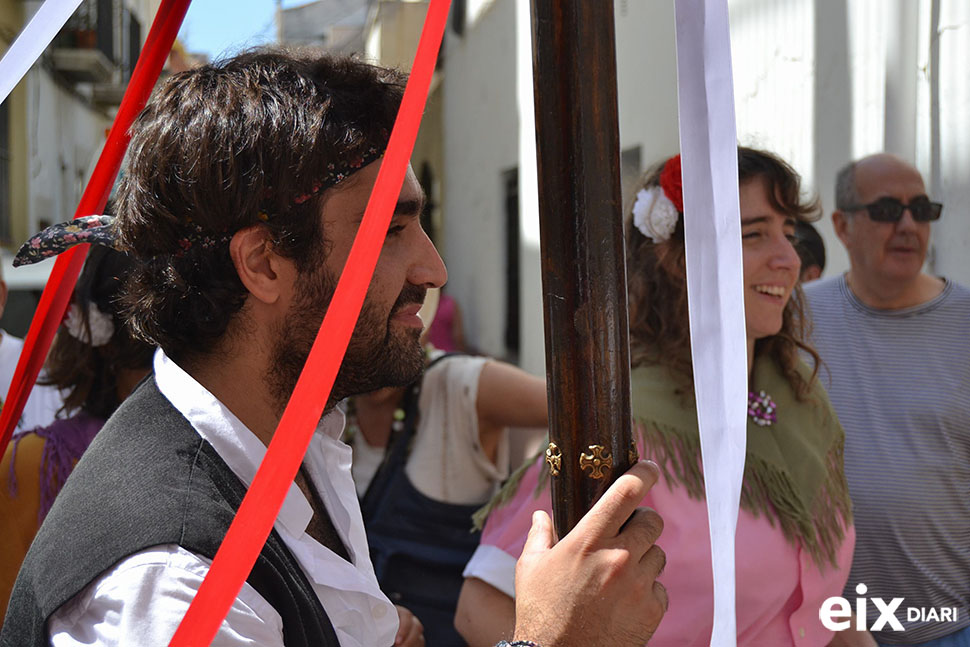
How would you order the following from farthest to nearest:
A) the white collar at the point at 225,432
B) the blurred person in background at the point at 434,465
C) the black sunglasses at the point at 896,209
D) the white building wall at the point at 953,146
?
the white building wall at the point at 953,146 → the black sunglasses at the point at 896,209 → the blurred person in background at the point at 434,465 → the white collar at the point at 225,432

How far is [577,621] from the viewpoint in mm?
1080

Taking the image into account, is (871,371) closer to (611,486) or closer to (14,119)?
(611,486)

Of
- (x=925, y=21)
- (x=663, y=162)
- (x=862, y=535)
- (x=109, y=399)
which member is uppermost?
(x=925, y=21)

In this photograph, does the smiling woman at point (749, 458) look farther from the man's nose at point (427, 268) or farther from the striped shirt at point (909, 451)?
the man's nose at point (427, 268)

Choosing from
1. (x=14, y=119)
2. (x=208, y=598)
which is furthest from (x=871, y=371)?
(x=14, y=119)

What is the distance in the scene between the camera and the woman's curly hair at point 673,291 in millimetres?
2141

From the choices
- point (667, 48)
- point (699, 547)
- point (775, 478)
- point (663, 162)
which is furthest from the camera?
point (667, 48)

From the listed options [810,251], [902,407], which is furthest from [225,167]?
[810,251]

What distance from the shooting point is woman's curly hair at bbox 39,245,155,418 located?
2.29 m

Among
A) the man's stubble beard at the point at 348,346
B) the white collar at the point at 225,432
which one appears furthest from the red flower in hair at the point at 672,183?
the white collar at the point at 225,432

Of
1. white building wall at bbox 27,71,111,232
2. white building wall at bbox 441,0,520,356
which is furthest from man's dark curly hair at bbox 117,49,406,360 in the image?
white building wall at bbox 27,71,111,232

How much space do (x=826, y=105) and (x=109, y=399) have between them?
279 centimetres

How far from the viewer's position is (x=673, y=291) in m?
2.18

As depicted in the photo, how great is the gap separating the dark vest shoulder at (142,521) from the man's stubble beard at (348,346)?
179mm
